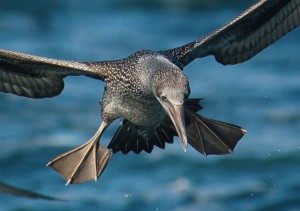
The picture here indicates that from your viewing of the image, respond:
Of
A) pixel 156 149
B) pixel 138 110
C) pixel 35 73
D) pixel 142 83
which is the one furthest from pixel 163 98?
pixel 156 149

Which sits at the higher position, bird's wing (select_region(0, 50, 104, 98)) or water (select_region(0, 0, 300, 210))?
water (select_region(0, 0, 300, 210))

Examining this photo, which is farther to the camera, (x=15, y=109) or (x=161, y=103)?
(x=15, y=109)

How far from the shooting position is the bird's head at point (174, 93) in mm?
8461

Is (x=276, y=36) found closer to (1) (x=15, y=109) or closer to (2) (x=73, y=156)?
(2) (x=73, y=156)

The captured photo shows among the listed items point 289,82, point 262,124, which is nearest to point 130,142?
point 262,124

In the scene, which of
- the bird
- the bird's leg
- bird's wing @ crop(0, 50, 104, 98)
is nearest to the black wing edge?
the bird

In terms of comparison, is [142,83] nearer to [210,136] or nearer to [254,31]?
[210,136]

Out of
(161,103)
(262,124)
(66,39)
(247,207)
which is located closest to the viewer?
(161,103)

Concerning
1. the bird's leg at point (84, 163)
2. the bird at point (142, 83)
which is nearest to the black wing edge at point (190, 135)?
the bird at point (142, 83)

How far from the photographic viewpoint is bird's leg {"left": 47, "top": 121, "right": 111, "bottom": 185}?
10.1 metres

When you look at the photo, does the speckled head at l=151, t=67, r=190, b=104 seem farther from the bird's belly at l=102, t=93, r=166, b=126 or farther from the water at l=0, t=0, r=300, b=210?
the water at l=0, t=0, r=300, b=210

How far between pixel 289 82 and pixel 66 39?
390 cm

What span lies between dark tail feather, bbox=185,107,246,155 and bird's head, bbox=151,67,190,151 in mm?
1564

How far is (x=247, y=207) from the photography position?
13578 millimetres
